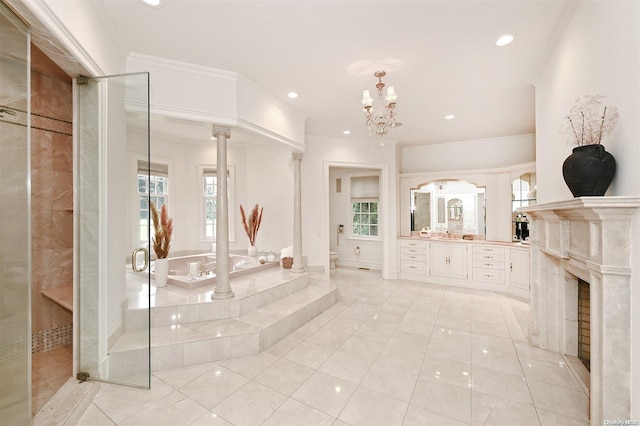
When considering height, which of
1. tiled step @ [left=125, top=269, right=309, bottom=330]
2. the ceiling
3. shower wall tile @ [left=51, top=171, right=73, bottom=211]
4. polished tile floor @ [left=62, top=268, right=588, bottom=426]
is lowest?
polished tile floor @ [left=62, top=268, right=588, bottom=426]

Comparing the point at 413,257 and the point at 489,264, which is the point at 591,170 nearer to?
the point at 489,264

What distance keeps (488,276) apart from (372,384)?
3933 mm

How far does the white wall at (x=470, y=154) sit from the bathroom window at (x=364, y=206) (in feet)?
3.07

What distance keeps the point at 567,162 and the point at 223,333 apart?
3.19 meters

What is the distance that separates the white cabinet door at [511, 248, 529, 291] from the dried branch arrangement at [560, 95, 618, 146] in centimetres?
340

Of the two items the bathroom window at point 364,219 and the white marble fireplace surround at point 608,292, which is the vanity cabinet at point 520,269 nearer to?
the bathroom window at point 364,219

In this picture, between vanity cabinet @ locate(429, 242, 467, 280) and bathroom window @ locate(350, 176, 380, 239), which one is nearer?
vanity cabinet @ locate(429, 242, 467, 280)

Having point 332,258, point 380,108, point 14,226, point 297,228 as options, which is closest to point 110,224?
point 14,226

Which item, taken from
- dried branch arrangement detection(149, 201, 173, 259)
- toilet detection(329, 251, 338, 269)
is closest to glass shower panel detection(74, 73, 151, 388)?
dried branch arrangement detection(149, 201, 173, 259)

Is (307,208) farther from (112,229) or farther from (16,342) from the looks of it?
(16,342)

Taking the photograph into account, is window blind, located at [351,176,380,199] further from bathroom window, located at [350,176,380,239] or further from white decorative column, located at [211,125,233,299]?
white decorative column, located at [211,125,233,299]

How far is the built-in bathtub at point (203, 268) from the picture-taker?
3627 millimetres

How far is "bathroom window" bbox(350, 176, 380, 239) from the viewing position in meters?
6.81

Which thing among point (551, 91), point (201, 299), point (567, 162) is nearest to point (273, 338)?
point (201, 299)
